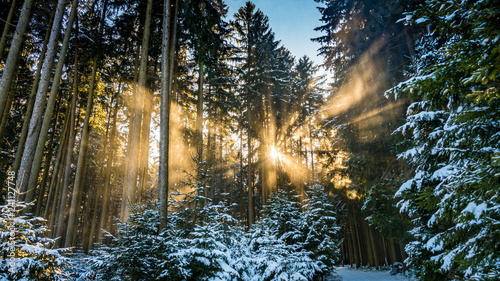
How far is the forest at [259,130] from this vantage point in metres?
3.45

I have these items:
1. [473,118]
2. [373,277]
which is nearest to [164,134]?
[473,118]

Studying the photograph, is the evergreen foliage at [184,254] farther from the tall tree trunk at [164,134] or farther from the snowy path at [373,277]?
the snowy path at [373,277]

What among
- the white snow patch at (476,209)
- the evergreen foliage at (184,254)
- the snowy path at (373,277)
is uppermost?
the white snow patch at (476,209)

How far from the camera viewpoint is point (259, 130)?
19.7 m

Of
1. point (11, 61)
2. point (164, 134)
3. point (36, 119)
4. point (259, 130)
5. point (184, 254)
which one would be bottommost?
point (184, 254)

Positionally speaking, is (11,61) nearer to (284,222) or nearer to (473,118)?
(473,118)

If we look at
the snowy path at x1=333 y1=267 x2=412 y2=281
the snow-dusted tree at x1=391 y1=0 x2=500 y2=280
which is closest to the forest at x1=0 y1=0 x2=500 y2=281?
the snow-dusted tree at x1=391 y1=0 x2=500 y2=280

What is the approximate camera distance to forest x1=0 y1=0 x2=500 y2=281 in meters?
3.45

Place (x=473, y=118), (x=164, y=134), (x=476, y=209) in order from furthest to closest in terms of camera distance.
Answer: (x=164, y=134)
(x=473, y=118)
(x=476, y=209)

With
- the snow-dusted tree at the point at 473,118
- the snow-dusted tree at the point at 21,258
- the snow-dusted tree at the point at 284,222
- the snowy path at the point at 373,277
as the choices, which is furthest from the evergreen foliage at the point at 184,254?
the snowy path at the point at 373,277

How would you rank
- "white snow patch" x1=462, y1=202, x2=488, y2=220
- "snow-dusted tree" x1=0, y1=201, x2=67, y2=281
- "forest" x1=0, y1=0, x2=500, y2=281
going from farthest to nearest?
1. "snow-dusted tree" x1=0, y1=201, x2=67, y2=281
2. "forest" x1=0, y1=0, x2=500, y2=281
3. "white snow patch" x1=462, y1=202, x2=488, y2=220

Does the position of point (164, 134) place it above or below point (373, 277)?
above

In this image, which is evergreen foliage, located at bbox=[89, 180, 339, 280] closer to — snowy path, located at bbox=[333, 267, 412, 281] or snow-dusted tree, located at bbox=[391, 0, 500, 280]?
snow-dusted tree, located at bbox=[391, 0, 500, 280]

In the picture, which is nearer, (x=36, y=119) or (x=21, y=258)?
(x=21, y=258)
